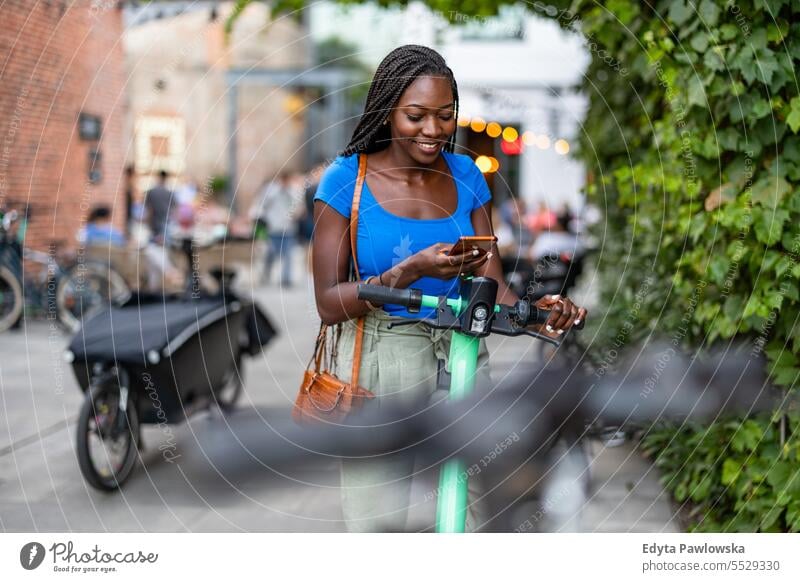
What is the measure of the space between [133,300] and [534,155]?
1144cm

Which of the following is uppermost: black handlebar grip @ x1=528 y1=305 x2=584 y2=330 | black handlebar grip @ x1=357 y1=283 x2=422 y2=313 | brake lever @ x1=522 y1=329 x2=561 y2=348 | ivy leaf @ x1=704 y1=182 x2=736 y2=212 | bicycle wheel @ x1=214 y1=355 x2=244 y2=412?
ivy leaf @ x1=704 y1=182 x2=736 y2=212

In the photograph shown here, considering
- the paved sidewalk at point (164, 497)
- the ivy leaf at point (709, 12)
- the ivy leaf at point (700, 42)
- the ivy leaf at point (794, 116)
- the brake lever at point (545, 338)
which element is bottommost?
the paved sidewalk at point (164, 497)

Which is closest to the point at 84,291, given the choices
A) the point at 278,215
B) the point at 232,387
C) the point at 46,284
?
the point at 46,284

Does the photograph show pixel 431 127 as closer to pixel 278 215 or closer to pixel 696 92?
pixel 696 92

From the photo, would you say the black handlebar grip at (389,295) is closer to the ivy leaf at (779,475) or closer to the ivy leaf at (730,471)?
the ivy leaf at (779,475)

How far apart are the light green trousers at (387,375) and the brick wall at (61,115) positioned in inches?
210

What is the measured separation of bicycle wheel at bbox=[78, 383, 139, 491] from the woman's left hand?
106 inches

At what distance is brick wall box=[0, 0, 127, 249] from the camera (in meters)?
8.27

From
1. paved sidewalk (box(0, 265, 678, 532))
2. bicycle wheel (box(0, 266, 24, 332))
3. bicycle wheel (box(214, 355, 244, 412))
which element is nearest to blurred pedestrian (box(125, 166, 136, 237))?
bicycle wheel (box(0, 266, 24, 332))

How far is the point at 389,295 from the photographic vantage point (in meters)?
2.12

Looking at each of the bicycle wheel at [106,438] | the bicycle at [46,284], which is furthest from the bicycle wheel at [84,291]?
the bicycle wheel at [106,438]

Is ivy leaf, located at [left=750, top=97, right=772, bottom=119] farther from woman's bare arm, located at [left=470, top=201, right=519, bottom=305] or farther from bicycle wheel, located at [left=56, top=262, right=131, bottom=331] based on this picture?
bicycle wheel, located at [left=56, top=262, right=131, bottom=331]

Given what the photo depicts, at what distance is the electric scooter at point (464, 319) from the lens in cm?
215

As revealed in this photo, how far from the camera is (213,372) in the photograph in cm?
524
